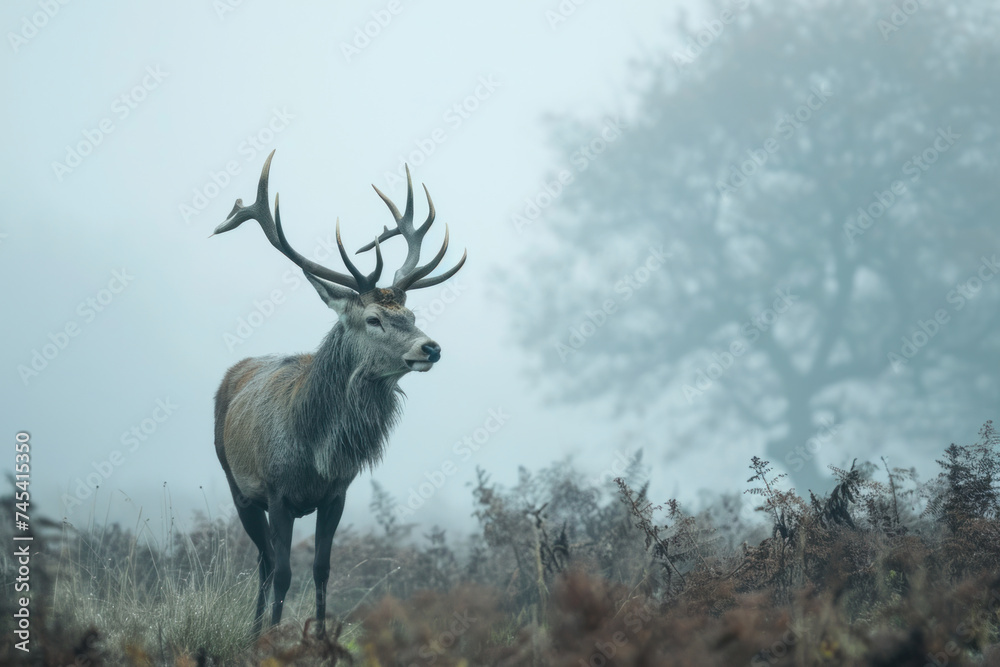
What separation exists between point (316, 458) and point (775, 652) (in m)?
4.14

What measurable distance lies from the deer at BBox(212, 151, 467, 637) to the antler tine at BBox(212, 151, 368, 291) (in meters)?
0.01

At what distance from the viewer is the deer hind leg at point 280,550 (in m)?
5.74

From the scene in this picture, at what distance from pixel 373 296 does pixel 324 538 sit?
1.99 metres

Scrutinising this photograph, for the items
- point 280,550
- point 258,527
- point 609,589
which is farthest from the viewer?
point 258,527

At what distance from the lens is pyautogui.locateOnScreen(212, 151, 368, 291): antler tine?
640 centimetres

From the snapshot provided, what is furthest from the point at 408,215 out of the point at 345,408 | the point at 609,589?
the point at 609,589

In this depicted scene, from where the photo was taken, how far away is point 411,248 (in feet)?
23.3

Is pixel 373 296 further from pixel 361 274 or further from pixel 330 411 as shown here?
pixel 330 411

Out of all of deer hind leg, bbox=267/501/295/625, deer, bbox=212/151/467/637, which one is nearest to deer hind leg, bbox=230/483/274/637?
deer, bbox=212/151/467/637

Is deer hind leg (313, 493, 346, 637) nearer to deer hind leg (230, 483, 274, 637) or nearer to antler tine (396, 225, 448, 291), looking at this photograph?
deer hind leg (230, 483, 274, 637)

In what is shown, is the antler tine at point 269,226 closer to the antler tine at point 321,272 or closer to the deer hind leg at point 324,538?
the antler tine at point 321,272

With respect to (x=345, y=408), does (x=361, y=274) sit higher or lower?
higher

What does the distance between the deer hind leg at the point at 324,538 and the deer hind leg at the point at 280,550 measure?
215 mm

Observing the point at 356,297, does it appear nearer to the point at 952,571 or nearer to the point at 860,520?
the point at 860,520
